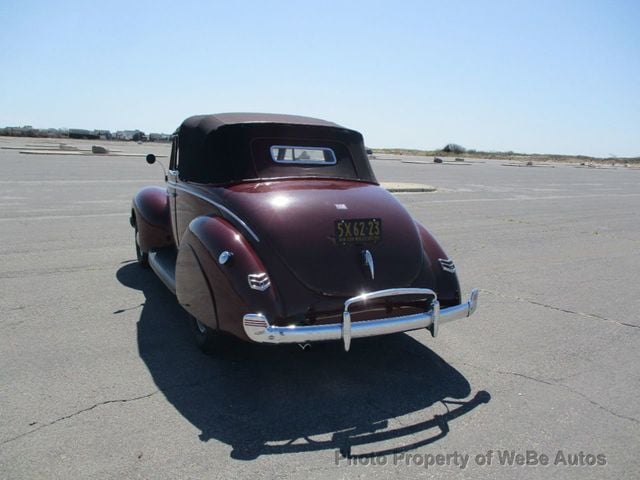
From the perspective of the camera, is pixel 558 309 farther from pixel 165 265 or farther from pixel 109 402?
pixel 109 402

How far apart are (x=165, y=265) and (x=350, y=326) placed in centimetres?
271

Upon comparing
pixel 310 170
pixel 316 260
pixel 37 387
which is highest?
pixel 310 170

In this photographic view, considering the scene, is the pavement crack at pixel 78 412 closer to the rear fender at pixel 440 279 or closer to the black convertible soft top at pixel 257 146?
the black convertible soft top at pixel 257 146

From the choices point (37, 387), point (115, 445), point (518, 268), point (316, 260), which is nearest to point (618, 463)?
point (316, 260)

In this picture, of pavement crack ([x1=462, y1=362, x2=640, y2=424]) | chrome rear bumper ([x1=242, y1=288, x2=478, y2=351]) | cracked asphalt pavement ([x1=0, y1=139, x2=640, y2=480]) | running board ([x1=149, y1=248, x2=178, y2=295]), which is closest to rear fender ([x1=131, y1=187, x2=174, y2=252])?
running board ([x1=149, y1=248, x2=178, y2=295])

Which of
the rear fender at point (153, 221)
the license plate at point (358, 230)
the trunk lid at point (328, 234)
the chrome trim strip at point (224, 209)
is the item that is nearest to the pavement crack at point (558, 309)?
the trunk lid at point (328, 234)

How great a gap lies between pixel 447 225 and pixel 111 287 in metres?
7.08

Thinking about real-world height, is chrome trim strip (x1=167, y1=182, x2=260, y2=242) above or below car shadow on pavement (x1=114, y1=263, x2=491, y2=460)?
above

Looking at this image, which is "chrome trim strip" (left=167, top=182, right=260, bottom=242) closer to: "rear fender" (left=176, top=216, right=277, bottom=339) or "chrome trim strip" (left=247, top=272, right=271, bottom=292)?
"rear fender" (left=176, top=216, right=277, bottom=339)

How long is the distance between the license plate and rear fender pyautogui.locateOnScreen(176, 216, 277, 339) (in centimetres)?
65

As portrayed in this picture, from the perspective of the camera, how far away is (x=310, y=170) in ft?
16.3

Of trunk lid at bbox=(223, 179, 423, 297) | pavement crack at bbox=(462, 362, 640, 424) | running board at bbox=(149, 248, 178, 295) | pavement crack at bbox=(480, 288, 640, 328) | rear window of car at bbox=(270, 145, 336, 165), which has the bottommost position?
pavement crack at bbox=(462, 362, 640, 424)

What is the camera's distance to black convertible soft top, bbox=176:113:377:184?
187 inches

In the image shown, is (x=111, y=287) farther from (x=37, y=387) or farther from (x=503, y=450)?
(x=503, y=450)
